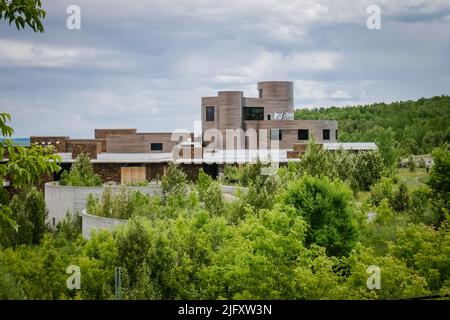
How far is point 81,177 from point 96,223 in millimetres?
7594

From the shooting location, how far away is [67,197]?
3641cm

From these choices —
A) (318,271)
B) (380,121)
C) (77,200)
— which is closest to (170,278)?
(318,271)

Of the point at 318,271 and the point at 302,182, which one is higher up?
the point at 302,182

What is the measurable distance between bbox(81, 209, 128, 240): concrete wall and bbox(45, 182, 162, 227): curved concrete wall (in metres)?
3.73

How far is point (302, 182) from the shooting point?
27.8 metres

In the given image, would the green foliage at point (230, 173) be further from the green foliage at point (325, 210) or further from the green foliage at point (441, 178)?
the green foliage at point (325, 210)

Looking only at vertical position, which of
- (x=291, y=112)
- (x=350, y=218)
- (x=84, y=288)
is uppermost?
(x=291, y=112)

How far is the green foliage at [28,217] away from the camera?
116 feet

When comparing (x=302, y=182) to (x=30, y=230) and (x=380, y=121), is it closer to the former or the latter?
(x=30, y=230)

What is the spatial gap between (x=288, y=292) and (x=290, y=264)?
2183mm

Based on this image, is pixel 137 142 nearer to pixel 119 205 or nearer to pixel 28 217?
pixel 28 217

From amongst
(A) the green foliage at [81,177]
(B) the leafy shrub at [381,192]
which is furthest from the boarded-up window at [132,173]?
(B) the leafy shrub at [381,192]
